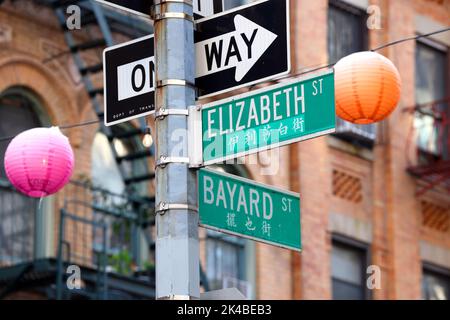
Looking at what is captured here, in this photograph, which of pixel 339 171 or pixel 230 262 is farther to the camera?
pixel 339 171

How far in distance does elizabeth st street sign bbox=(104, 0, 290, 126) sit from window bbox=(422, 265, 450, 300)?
1600cm

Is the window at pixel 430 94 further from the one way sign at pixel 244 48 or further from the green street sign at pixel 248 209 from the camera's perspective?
the one way sign at pixel 244 48

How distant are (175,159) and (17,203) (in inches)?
395

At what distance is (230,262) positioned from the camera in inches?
845

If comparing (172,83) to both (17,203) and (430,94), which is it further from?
(430,94)

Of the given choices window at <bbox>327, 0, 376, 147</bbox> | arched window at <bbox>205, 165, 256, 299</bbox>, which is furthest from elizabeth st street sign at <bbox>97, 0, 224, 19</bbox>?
window at <bbox>327, 0, 376, 147</bbox>

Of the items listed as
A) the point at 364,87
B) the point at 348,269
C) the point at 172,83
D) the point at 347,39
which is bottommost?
the point at 172,83

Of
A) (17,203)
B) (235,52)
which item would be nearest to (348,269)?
(17,203)

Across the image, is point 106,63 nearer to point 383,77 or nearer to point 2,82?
point 383,77

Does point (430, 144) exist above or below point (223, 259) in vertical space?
above

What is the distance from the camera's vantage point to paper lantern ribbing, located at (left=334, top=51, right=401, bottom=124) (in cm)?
1346

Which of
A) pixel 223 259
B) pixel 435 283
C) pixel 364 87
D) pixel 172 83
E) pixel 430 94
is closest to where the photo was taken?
pixel 172 83

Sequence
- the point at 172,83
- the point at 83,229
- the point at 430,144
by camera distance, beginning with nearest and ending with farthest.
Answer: the point at 172,83 < the point at 83,229 < the point at 430,144

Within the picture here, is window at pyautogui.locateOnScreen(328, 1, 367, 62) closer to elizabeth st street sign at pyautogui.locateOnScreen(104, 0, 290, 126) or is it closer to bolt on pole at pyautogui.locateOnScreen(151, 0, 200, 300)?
elizabeth st street sign at pyautogui.locateOnScreen(104, 0, 290, 126)
